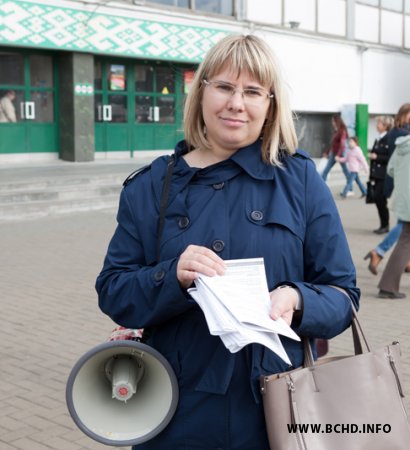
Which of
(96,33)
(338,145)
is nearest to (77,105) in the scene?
(96,33)

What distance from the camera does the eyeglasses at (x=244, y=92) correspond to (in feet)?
7.11

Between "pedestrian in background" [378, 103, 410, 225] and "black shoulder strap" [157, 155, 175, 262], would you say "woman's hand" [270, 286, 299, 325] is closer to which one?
"black shoulder strap" [157, 155, 175, 262]

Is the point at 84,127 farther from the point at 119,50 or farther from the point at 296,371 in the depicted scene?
the point at 296,371

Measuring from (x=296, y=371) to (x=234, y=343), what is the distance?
0.66 feet

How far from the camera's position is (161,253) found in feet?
7.10

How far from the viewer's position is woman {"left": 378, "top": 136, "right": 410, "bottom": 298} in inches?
302

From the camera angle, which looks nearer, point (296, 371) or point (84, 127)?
point (296, 371)

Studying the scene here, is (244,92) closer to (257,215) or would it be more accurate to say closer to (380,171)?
(257,215)

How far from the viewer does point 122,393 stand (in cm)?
219

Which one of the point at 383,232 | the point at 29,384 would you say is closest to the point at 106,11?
the point at 383,232

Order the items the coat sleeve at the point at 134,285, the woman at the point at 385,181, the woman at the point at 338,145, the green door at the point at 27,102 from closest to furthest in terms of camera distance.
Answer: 1. the coat sleeve at the point at 134,285
2. the woman at the point at 385,181
3. the woman at the point at 338,145
4. the green door at the point at 27,102

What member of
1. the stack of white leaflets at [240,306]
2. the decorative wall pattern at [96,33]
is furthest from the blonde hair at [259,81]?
the decorative wall pattern at [96,33]

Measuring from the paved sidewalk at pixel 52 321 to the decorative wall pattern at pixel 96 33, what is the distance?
7.10m

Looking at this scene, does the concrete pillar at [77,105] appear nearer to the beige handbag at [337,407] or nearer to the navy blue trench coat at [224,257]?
the navy blue trench coat at [224,257]
